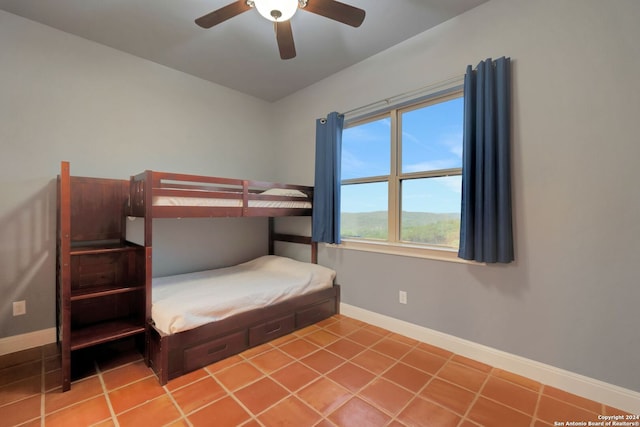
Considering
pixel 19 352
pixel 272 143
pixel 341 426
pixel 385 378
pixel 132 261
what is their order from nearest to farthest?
pixel 341 426
pixel 385 378
pixel 19 352
pixel 132 261
pixel 272 143

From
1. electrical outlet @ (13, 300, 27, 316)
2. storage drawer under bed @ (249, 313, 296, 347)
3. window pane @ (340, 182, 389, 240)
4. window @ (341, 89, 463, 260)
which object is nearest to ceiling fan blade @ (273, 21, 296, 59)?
window @ (341, 89, 463, 260)

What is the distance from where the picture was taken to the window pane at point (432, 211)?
234 centimetres

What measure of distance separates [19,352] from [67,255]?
1.22 metres

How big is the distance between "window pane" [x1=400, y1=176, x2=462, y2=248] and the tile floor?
3.10 feet

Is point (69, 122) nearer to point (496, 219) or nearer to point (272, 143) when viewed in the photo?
point (272, 143)

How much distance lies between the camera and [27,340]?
7.38ft

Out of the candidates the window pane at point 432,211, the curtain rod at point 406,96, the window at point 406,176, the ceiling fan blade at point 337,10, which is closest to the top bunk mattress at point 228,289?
the window at point 406,176

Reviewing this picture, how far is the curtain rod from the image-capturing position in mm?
2243

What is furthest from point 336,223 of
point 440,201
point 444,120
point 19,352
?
point 19,352

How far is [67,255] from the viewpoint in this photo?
1.76 meters

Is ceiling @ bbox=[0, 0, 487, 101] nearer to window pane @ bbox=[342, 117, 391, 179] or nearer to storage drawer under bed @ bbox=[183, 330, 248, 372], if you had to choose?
window pane @ bbox=[342, 117, 391, 179]

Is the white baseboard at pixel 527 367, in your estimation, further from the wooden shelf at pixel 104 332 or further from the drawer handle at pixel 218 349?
the wooden shelf at pixel 104 332

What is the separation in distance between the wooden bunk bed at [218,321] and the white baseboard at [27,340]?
1.06 metres

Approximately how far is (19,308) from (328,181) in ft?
9.37
